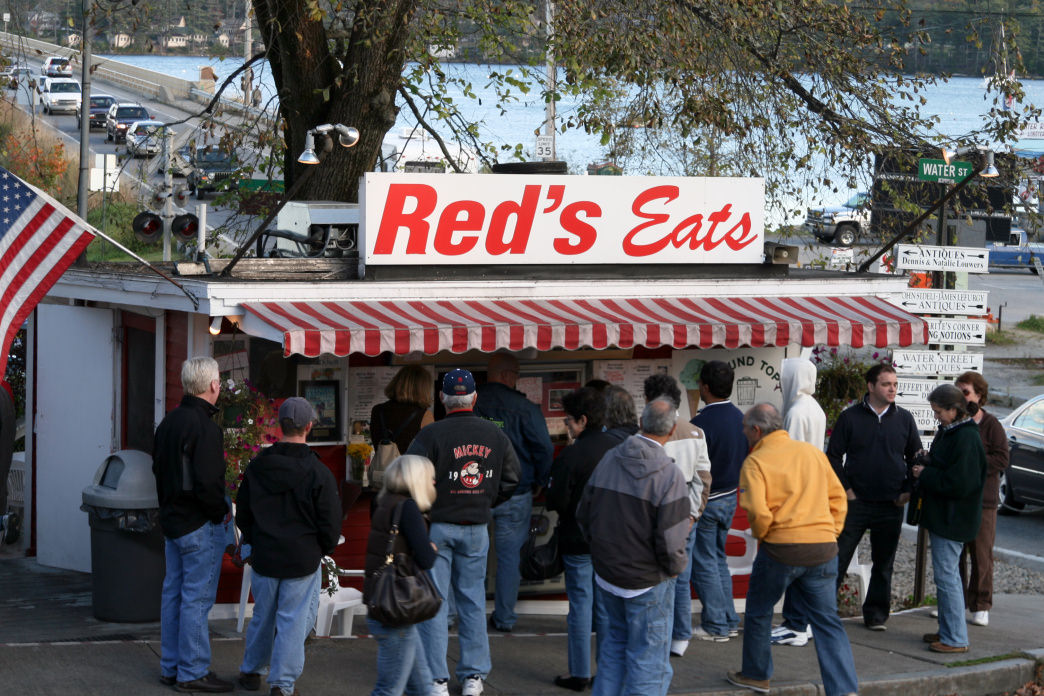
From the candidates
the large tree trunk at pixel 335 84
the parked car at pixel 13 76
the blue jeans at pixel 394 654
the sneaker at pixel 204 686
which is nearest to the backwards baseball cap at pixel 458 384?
the blue jeans at pixel 394 654

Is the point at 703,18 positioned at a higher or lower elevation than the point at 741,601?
higher

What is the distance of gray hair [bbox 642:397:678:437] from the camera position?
632 cm

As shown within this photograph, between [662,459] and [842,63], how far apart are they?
9969 millimetres

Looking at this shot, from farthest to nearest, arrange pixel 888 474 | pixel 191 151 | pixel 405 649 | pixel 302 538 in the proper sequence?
1. pixel 191 151
2. pixel 888 474
3. pixel 302 538
4. pixel 405 649

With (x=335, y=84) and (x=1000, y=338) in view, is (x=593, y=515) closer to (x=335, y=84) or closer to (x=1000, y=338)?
(x=335, y=84)

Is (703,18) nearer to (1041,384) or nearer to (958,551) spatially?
(958,551)

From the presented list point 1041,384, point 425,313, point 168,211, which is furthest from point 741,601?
point 168,211

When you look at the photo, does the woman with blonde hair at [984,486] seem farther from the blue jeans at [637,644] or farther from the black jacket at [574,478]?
the blue jeans at [637,644]

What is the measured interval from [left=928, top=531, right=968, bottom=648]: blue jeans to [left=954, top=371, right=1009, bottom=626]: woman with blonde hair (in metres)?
0.26

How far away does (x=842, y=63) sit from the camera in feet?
48.9

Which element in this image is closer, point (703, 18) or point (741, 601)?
point (741, 601)

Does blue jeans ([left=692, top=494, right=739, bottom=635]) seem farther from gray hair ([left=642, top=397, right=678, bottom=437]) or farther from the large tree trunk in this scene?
the large tree trunk

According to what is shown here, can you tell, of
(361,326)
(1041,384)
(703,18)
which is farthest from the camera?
(1041,384)

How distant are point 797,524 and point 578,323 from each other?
2.30 meters
